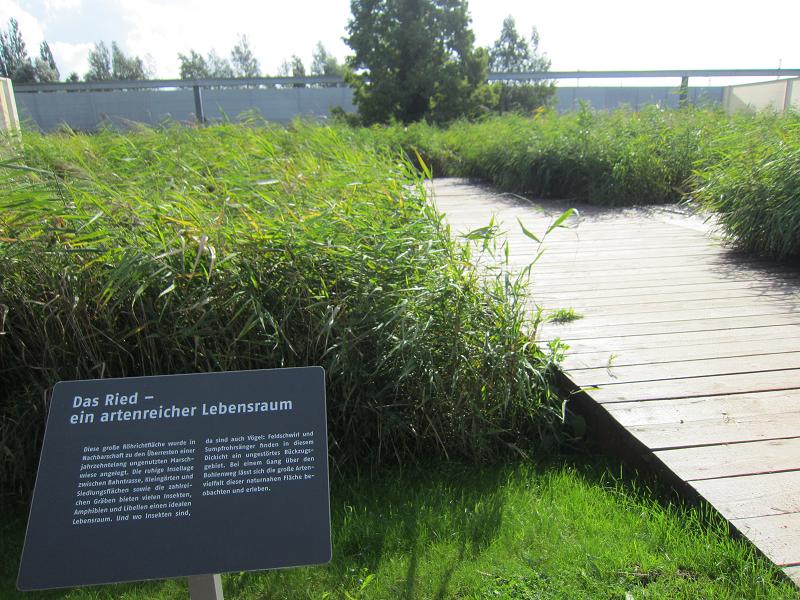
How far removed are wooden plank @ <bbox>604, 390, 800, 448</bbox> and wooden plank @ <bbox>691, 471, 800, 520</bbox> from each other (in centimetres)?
25

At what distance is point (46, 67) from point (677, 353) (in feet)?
199

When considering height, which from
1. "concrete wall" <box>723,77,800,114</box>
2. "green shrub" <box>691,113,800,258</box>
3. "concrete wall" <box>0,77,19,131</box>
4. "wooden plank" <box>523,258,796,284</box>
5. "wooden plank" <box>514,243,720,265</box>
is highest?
"concrete wall" <box>0,77,19,131</box>

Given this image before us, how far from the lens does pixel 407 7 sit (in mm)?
25594

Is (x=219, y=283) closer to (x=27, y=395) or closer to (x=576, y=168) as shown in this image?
(x=27, y=395)

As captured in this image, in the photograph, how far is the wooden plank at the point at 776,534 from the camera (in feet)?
6.25

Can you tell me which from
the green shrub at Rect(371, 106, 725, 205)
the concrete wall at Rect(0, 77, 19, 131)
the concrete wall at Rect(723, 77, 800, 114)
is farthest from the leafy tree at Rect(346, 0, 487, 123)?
the concrete wall at Rect(0, 77, 19, 131)

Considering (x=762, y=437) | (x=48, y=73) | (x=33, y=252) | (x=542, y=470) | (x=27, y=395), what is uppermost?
(x=48, y=73)

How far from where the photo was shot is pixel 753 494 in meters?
2.20

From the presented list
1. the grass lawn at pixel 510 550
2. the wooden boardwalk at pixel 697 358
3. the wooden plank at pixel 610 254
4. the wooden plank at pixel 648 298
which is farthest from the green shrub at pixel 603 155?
the grass lawn at pixel 510 550

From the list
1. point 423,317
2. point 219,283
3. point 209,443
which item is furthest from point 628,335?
point 209,443

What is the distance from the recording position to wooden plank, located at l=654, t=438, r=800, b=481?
2.33m

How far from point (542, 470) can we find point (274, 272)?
139 centimetres

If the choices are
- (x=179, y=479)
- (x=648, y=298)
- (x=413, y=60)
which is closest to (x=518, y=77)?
(x=413, y=60)

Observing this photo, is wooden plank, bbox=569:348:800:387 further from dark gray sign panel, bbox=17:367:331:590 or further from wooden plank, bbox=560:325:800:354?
dark gray sign panel, bbox=17:367:331:590
